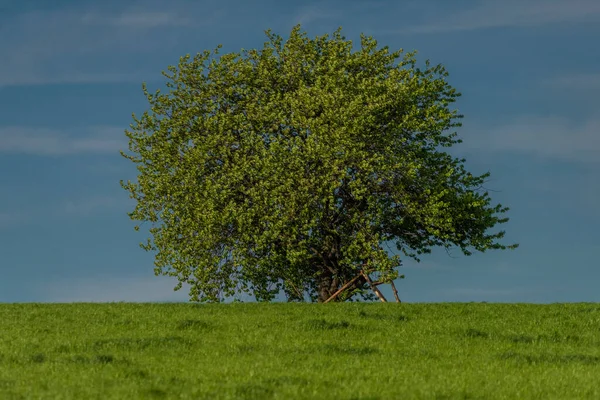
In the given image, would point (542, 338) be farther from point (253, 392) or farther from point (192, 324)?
point (253, 392)

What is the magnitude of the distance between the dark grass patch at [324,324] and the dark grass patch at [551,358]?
5.62 meters

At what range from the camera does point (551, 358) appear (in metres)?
22.2

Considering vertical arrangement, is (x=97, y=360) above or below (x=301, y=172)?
below

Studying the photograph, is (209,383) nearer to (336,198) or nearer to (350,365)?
(350,365)

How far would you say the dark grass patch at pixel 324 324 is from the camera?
2567 centimetres

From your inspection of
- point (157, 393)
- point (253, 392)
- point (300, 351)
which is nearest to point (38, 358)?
point (157, 393)

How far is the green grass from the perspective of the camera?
16859 millimetres

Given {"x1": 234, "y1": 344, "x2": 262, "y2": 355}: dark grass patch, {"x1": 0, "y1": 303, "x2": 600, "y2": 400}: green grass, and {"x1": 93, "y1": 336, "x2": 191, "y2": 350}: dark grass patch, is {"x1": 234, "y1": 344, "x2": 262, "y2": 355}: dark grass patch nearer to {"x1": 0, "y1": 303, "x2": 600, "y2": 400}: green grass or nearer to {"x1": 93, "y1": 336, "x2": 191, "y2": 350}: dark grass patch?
{"x1": 0, "y1": 303, "x2": 600, "y2": 400}: green grass

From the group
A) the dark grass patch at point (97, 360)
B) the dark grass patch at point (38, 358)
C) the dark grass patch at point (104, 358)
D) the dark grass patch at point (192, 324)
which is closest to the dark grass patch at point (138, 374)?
the dark grass patch at point (97, 360)

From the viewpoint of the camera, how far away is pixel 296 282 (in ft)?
138

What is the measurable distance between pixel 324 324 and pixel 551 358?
7.21 meters

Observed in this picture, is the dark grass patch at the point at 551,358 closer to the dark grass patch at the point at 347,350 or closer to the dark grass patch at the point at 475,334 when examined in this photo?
the dark grass patch at the point at 475,334

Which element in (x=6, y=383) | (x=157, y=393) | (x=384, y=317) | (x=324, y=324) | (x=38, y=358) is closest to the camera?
(x=157, y=393)

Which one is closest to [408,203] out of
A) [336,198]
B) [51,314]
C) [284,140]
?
[336,198]
